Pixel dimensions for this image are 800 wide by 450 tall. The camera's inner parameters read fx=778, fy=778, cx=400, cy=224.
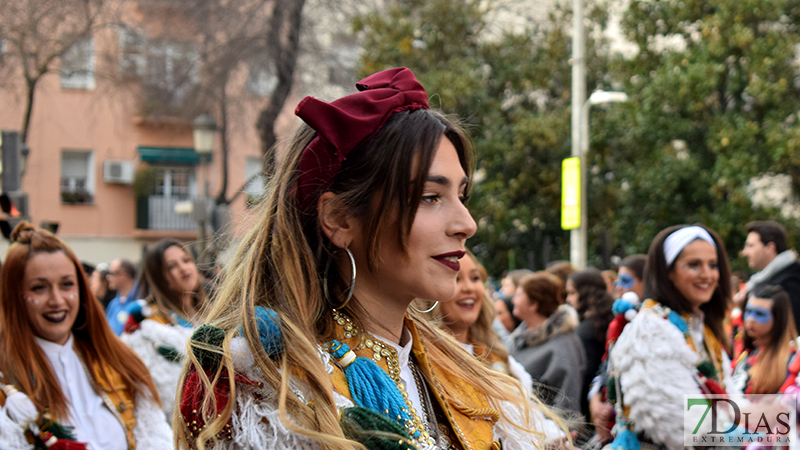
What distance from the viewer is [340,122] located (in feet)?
5.93

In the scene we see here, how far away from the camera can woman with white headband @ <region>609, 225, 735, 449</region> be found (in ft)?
13.2

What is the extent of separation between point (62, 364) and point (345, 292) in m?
2.39

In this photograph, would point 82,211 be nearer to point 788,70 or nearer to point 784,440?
point 788,70

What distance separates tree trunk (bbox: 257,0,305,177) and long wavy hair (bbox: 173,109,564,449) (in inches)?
368

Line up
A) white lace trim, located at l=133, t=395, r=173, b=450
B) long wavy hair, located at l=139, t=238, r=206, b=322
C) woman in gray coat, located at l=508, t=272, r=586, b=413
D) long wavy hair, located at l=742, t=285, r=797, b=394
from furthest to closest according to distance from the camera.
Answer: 1. long wavy hair, located at l=139, t=238, r=206, b=322
2. long wavy hair, located at l=742, t=285, r=797, b=394
3. woman in gray coat, located at l=508, t=272, r=586, b=413
4. white lace trim, located at l=133, t=395, r=173, b=450

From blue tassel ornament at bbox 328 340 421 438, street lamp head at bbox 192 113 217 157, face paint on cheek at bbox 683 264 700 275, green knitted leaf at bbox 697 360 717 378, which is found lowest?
green knitted leaf at bbox 697 360 717 378

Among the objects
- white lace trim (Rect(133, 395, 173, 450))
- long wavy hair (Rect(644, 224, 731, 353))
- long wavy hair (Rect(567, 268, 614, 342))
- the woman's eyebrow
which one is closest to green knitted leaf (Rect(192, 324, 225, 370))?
the woman's eyebrow

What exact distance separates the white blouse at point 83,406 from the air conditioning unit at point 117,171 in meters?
22.3

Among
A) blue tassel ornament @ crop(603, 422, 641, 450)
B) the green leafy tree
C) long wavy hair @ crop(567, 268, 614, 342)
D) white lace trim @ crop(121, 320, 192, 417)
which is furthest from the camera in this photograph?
the green leafy tree

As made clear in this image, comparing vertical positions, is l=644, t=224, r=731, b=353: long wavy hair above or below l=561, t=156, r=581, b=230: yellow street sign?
below

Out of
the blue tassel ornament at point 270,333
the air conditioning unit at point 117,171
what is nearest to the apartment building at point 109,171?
the air conditioning unit at point 117,171

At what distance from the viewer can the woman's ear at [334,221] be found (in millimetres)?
1865

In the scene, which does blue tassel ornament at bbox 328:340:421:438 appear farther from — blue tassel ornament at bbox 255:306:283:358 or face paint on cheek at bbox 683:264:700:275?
face paint on cheek at bbox 683:264:700:275

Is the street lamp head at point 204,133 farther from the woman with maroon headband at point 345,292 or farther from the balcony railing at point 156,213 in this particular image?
the balcony railing at point 156,213
